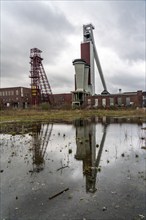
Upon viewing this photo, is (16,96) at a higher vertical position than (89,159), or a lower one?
higher

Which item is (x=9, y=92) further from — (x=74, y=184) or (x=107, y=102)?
(x=74, y=184)

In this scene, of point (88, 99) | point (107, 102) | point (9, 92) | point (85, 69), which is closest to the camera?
point (107, 102)

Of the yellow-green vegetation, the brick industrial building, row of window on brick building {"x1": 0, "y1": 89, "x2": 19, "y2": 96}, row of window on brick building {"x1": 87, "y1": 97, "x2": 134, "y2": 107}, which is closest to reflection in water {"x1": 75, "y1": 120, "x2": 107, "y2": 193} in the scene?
the yellow-green vegetation

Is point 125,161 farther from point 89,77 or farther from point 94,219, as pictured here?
point 89,77

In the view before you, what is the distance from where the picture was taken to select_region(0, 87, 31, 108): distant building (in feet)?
307

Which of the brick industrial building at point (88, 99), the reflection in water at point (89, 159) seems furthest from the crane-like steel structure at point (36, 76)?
the reflection in water at point (89, 159)

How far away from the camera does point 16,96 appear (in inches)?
3696

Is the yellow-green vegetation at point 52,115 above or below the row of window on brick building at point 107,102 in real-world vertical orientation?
below

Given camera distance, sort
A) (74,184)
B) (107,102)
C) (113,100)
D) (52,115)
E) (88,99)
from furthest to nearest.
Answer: (88,99) → (107,102) → (113,100) → (52,115) → (74,184)

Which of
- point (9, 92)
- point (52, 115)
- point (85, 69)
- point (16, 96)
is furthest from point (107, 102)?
point (9, 92)

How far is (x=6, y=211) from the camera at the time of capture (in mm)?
5676

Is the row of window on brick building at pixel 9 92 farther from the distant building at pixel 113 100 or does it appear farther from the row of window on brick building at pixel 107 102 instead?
the row of window on brick building at pixel 107 102

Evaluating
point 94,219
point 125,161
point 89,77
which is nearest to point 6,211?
point 94,219

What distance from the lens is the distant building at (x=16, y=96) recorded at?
307 feet
